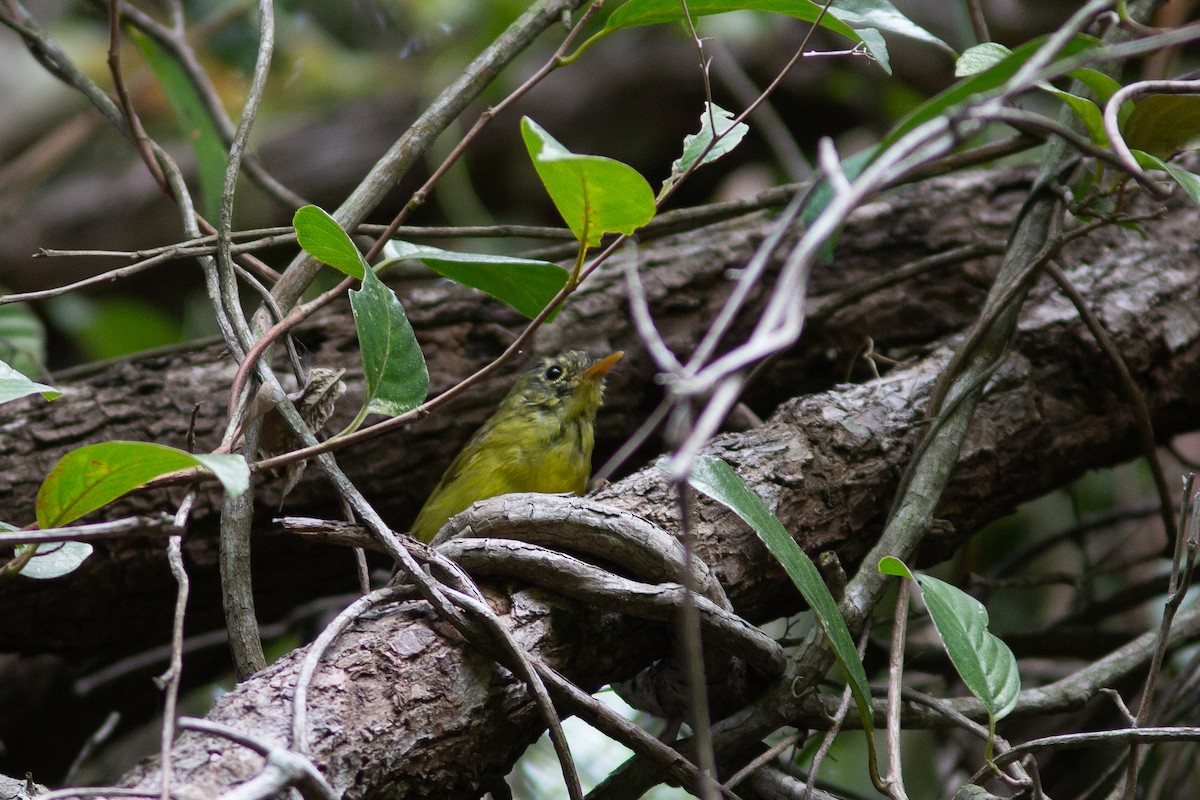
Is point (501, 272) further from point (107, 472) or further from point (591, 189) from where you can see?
point (107, 472)

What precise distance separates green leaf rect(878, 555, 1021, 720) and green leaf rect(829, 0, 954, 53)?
1.09 metres

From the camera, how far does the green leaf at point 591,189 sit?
150 centimetres

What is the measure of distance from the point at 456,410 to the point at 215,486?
2.47 feet

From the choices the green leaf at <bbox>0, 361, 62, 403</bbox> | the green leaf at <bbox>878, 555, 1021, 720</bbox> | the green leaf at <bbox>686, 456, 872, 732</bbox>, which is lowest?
the green leaf at <bbox>878, 555, 1021, 720</bbox>

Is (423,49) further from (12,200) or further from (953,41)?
(953,41)

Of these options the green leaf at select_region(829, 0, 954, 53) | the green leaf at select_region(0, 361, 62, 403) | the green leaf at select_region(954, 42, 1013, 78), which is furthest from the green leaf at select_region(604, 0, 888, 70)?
the green leaf at select_region(0, 361, 62, 403)

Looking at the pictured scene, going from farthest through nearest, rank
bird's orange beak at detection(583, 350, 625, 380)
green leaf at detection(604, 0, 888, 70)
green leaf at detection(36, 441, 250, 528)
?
1. bird's orange beak at detection(583, 350, 625, 380)
2. green leaf at detection(604, 0, 888, 70)
3. green leaf at detection(36, 441, 250, 528)

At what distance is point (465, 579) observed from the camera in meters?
1.74

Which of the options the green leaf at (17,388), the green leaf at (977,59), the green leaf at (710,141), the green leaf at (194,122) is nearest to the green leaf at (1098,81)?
the green leaf at (977,59)

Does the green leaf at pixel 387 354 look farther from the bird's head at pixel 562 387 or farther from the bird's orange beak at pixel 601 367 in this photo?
the bird's head at pixel 562 387

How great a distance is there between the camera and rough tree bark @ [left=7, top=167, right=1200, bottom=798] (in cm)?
162

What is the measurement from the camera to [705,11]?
6.79ft

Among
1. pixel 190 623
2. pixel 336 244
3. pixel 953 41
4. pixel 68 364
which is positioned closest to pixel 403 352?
pixel 336 244

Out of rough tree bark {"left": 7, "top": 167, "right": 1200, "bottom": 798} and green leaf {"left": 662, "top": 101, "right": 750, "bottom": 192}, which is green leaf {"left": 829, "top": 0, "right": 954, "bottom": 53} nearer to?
green leaf {"left": 662, "top": 101, "right": 750, "bottom": 192}
